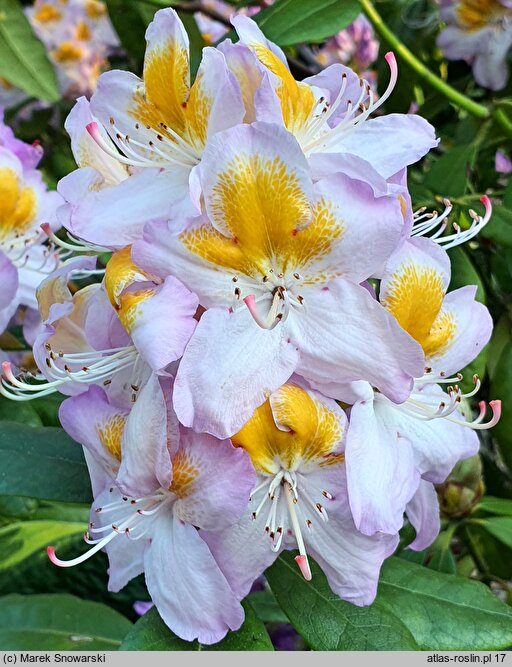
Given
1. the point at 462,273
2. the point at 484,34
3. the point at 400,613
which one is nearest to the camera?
the point at 400,613

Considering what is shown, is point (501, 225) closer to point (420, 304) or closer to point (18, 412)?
point (420, 304)

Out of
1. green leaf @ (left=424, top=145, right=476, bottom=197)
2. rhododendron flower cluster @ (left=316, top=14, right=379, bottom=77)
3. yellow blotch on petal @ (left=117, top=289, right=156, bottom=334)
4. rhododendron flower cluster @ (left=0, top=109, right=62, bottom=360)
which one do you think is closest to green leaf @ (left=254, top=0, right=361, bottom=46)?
green leaf @ (left=424, top=145, right=476, bottom=197)

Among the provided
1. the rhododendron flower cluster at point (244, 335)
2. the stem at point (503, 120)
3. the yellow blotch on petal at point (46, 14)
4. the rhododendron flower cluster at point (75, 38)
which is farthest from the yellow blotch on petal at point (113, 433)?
the yellow blotch on petal at point (46, 14)

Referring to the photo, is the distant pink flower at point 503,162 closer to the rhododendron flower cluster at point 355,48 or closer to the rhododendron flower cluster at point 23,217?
the rhododendron flower cluster at point 355,48

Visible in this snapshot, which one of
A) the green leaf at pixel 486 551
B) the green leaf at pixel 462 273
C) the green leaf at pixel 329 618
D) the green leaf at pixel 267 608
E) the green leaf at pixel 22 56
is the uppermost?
the green leaf at pixel 22 56

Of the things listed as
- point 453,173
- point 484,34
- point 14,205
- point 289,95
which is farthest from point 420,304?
point 484,34

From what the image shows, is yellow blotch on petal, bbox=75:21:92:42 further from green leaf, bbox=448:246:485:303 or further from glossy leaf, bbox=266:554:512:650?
glossy leaf, bbox=266:554:512:650
